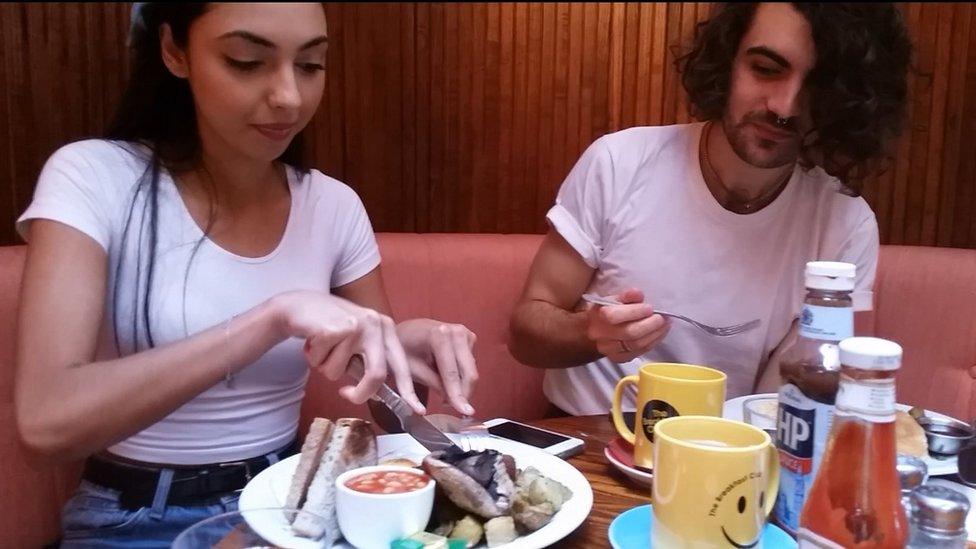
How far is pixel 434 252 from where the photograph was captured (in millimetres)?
1440

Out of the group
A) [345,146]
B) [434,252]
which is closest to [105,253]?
[345,146]

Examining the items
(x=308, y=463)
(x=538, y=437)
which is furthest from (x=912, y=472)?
(x=308, y=463)

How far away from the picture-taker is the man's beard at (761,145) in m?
0.87

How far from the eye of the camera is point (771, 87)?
2.61 feet

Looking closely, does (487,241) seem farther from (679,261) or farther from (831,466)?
(831,466)

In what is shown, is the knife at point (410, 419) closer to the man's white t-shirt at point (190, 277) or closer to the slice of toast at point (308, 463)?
the slice of toast at point (308, 463)

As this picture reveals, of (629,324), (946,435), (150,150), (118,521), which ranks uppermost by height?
(150,150)

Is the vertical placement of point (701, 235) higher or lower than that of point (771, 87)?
lower

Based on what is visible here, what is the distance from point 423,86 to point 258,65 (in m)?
0.12

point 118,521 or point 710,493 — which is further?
point 118,521

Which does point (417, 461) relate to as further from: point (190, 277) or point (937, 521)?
point (937, 521)

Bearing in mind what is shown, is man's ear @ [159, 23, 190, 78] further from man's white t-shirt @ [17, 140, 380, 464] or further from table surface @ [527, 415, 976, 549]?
table surface @ [527, 415, 976, 549]

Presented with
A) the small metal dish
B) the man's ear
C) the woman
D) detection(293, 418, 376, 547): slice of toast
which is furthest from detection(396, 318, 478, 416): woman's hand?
the small metal dish

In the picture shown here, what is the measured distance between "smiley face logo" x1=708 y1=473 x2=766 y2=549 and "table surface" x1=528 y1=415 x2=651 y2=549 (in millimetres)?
115
